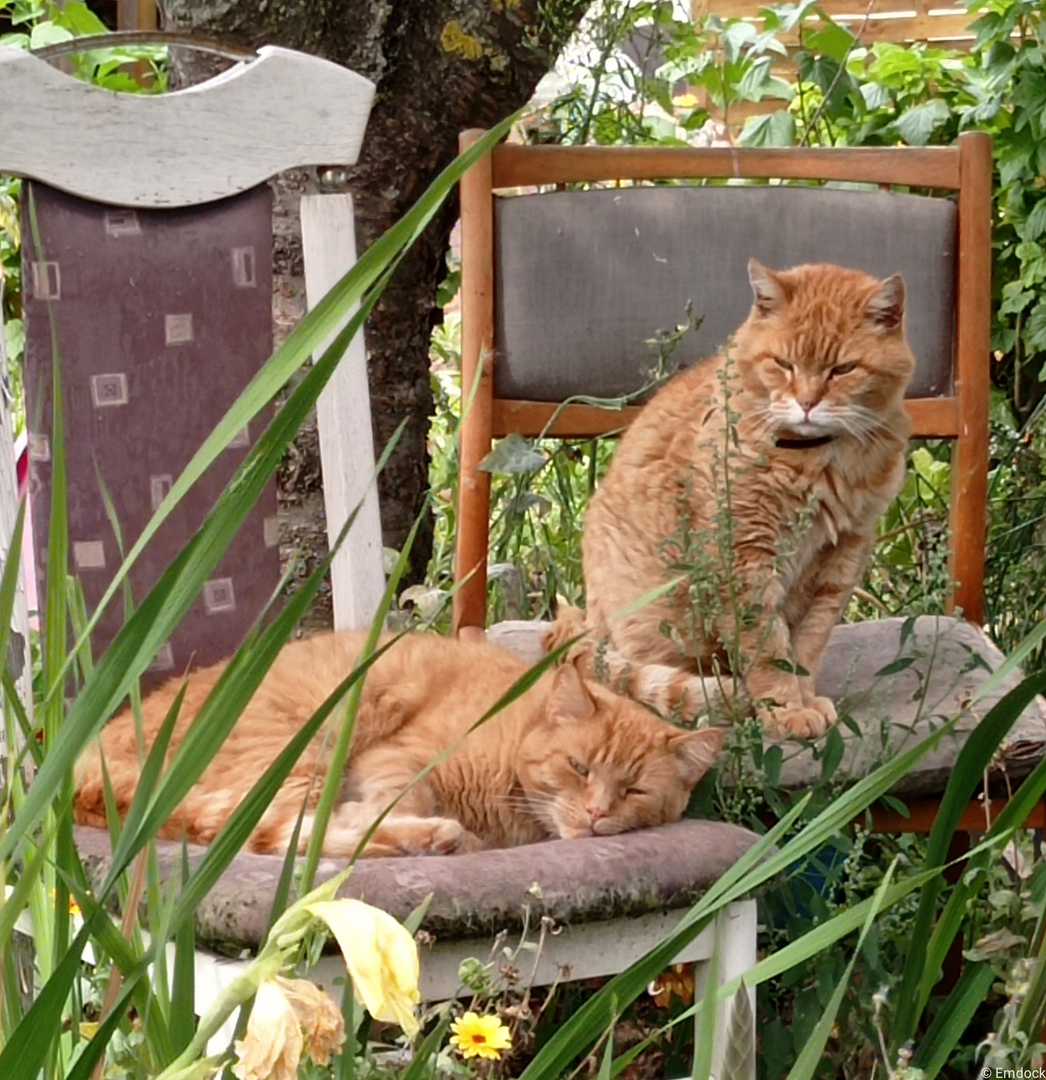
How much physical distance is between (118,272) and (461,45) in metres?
0.87

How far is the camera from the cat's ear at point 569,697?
1604mm

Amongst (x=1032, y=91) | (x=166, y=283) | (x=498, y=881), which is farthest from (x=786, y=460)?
(x=1032, y=91)

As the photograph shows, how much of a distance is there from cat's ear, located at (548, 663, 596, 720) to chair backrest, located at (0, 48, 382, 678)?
1.07ft

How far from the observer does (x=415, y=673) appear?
1.73m

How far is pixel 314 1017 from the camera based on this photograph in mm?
492

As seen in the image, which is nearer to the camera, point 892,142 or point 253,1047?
point 253,1047

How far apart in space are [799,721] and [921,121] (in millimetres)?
2075

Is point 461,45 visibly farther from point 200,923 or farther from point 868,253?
point 200,923

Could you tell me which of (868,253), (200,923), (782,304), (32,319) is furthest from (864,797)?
(868,253)

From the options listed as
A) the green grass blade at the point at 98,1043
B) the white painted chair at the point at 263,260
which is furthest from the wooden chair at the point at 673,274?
the green grass blade at the point at 98,1043

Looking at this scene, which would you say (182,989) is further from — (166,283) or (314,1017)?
(166,283)

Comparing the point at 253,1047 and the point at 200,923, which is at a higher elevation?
the point at 253,1047

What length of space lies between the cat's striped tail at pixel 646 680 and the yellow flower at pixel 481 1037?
70cm

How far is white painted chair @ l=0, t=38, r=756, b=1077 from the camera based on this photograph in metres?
1.26
